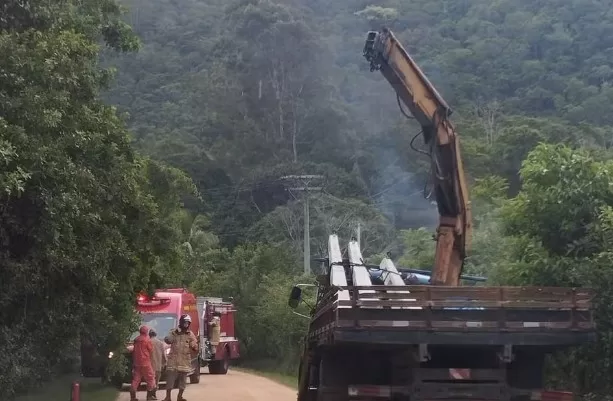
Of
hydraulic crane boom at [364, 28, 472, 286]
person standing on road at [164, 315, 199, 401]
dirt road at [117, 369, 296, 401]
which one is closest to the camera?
hydraulic crane boom at [364, 28, 472, 286]

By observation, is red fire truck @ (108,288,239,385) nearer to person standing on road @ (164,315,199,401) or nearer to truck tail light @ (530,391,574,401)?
person standing on road @ (164,315,199,401)

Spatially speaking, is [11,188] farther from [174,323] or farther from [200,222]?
[200,222]

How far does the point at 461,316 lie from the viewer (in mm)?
9992

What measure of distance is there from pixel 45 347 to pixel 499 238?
37.1 feet

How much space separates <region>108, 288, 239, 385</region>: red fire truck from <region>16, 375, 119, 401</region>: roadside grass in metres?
0.69

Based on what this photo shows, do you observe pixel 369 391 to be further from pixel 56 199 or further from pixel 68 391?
pixel 68 391

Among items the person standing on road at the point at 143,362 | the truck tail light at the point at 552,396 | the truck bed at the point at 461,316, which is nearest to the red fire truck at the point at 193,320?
the person standing on road at the point at 143,362

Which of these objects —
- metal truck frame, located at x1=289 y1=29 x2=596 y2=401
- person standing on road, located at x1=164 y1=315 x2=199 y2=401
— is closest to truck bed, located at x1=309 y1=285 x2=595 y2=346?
metal truck frame, located at x1=289 y1=29 x2=596 y2=401

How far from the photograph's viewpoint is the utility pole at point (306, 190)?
41.4 m

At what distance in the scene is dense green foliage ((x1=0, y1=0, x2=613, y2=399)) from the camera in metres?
12.2

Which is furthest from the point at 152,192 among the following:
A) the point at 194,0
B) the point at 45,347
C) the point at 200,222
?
the point at 194,0

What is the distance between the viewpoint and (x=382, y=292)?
9.94 m

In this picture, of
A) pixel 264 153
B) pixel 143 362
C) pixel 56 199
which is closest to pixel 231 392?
pixel 143 362

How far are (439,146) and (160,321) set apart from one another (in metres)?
12.4
